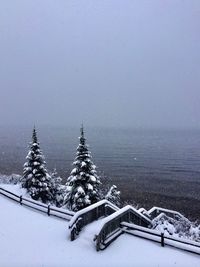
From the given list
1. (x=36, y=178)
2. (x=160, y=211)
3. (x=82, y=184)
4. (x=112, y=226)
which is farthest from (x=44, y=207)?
(x=160, y=211)

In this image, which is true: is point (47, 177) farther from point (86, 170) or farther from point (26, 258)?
point (26, 258)

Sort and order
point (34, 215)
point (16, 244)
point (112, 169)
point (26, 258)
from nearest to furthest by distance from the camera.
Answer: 1. point (26, 258)
2. point (16, 244)
3. point (34, 215)
4. point (112, 169)

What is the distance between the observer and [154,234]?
540 inches

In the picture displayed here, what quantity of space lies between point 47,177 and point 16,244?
1577cm

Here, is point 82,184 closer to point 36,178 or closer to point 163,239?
point 36,178

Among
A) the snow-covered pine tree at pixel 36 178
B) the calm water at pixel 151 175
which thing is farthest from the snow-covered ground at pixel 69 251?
the calm water at pixel 151 175

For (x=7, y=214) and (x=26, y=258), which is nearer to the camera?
(x=26, y=258)

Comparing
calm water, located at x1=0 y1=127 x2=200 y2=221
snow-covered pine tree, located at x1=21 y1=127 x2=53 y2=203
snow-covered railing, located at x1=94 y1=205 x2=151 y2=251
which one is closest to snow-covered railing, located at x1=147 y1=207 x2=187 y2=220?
calm water, located at x1=0 y1=127 x2=200 y2=221

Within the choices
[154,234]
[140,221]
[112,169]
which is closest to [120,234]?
[154,234]

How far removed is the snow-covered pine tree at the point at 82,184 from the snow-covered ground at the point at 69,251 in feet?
28.7

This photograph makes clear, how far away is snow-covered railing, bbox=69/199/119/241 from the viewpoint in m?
13.6

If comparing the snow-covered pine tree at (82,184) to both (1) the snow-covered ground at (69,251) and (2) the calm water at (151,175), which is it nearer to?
(1) the snow-covered ground at (69,251)

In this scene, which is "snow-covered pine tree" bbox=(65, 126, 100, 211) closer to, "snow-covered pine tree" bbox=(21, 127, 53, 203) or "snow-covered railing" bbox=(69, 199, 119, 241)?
"snow-covered pine tree" bbox=(21, 127, 53, 203)

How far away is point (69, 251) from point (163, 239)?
4348mm
